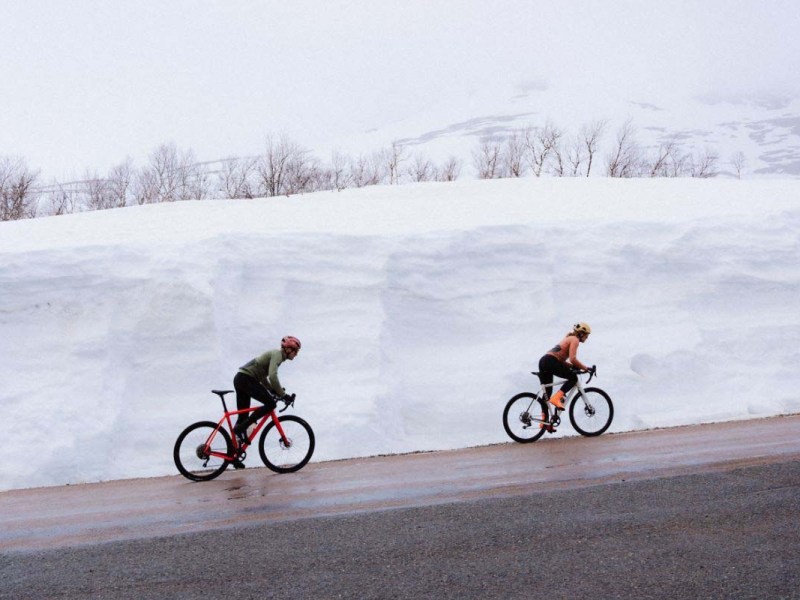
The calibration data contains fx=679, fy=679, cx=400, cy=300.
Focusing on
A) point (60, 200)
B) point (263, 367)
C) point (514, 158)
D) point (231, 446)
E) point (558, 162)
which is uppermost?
point (514, 158)

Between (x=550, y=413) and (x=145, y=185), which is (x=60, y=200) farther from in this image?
(x=550, y=413)

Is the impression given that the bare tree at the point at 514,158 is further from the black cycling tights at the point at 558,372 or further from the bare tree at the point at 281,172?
the black cycling tights at the point at 558,372

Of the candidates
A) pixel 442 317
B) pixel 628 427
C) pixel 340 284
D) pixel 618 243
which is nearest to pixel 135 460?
pixel 340 284

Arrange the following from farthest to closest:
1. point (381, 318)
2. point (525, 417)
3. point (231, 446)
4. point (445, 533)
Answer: point (381, 318), point (525, 417), point (231, 446), point (445, 533)

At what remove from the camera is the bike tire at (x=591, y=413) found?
432 inches

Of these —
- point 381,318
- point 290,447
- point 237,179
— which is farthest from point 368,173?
point 290,447

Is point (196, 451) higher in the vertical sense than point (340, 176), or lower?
lower

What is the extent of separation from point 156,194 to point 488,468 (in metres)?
34.0

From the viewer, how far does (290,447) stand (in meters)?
9.19

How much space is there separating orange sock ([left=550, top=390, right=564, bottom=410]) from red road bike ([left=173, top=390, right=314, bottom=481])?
3.88 metres

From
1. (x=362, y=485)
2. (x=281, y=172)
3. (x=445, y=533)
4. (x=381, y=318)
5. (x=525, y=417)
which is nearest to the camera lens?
(x=445, y=533)

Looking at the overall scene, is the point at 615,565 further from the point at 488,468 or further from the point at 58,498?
the point at 58,498

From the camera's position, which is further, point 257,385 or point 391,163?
point 391,163

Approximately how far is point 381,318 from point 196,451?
6062 millimetres
